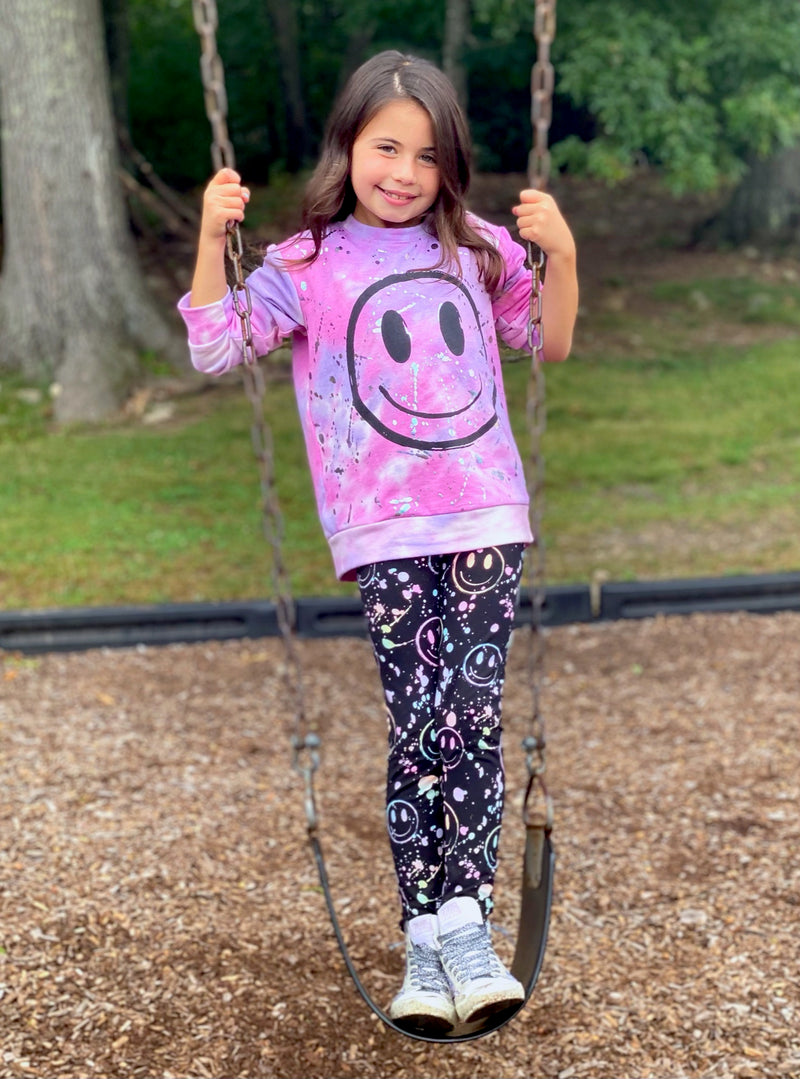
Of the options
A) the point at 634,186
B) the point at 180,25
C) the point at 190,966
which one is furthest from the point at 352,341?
the point at 180,25

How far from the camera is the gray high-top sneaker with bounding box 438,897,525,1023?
7.14 feet

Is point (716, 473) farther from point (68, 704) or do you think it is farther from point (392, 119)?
point (392, 119)

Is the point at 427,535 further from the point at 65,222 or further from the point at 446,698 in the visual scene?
the point at 65,222

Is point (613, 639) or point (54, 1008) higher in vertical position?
point (54, 1008)

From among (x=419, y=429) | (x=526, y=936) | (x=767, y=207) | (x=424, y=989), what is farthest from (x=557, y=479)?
(x=767, y=207)

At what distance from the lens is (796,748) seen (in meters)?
3.93

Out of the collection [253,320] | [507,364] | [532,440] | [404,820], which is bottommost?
[507,364]

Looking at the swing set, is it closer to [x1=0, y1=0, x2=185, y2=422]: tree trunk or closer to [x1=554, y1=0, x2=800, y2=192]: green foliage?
[x1=0, y1=0, x2=185, y2=422]: tree trunk

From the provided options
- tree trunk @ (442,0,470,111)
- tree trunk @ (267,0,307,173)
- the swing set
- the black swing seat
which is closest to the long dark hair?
the swing set

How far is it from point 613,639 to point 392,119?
306 cm

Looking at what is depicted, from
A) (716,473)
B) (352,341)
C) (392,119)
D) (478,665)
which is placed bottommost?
(716,473)

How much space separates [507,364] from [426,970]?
432cm

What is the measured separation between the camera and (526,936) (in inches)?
95.4

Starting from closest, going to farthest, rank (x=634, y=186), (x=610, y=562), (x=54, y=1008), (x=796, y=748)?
(x=54, y=1008), (x=796, y=748), (x=610, y=562), (x=634, y=186)
